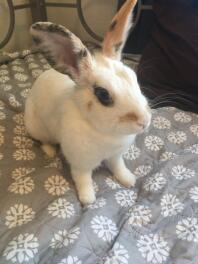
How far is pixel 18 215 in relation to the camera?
3.27 feet

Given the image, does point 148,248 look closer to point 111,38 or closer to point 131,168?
point 131,168

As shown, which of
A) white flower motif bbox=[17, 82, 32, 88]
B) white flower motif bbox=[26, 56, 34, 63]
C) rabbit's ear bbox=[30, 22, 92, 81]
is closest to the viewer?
rabbit's ear bbox=[30, 22, 92, 81]

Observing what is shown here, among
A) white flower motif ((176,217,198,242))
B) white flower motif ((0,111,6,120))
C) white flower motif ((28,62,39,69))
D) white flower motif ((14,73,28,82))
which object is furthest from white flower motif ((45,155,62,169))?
white flower motif ((28,62,39,69))

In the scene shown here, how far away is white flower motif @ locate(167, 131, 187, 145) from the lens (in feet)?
4.48

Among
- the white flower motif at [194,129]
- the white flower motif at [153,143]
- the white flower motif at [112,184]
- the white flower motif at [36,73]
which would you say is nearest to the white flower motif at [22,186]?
the white flower motif at [112,184]

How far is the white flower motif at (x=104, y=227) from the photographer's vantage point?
3.12ft

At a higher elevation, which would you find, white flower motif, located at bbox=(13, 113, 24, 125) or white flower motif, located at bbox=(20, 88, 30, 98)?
white flower motif, located at bbox=(13, 113, 24, 125)

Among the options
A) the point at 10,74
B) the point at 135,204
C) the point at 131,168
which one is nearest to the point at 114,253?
the point at 135,204

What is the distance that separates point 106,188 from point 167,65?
0.78m

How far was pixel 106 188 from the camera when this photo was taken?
113cm

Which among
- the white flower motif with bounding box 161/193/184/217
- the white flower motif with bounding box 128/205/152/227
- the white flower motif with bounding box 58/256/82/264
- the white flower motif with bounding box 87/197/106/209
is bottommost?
the white flower motif with bounding box 161/193/184/217

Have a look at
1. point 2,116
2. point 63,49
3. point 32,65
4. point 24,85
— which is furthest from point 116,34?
point 32,65

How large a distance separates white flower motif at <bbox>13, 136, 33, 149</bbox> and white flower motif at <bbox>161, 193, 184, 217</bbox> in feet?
1.80

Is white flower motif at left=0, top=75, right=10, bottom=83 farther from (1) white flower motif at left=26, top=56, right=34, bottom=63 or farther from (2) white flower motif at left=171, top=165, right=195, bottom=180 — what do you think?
(2) white flower motif at left=171, top=165, right=195, bottom=180
